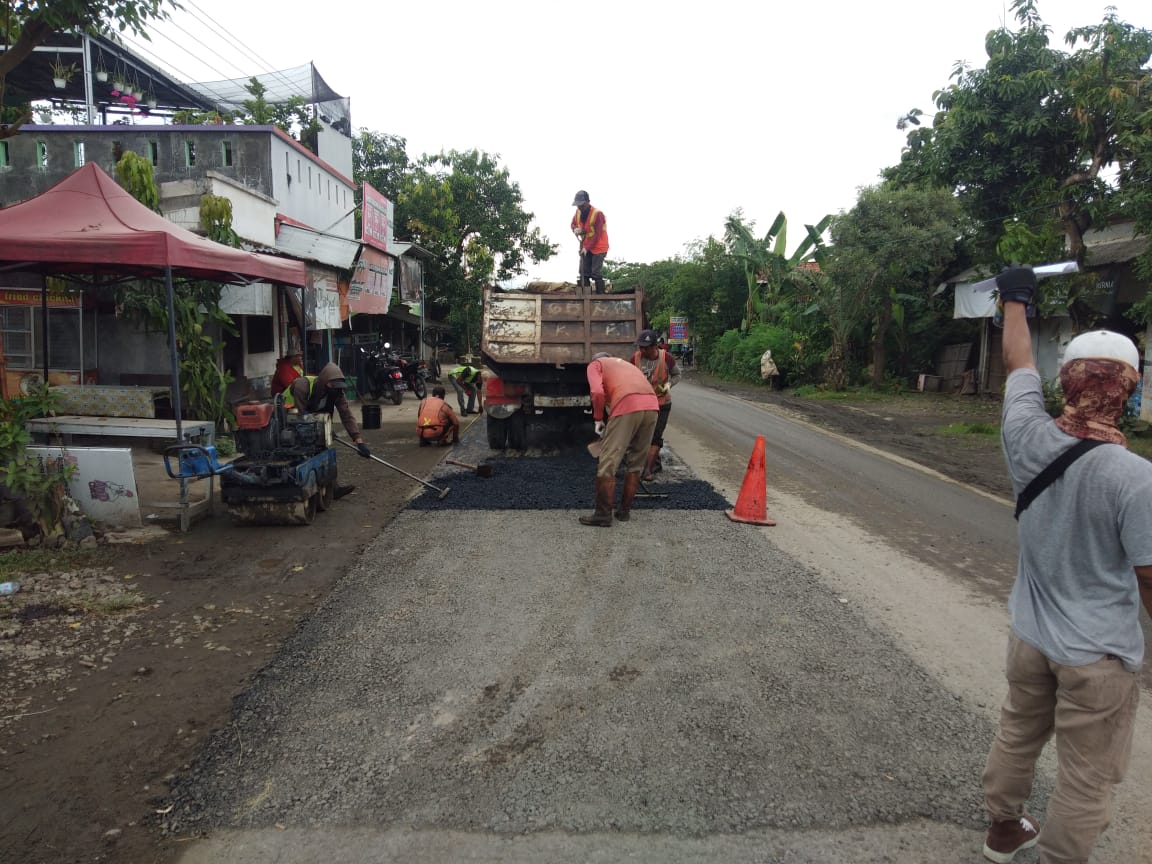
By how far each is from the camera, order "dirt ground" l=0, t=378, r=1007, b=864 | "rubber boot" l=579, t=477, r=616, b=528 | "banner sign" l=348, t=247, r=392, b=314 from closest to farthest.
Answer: "dirt ground" l=0, t=378, r=1007, b=864 < "rubber boot" l=579, t=477, r=616, b=528 < "banner sign" l=348, t=247, r=392, b=314

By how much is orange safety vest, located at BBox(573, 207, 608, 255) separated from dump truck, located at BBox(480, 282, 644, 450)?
980 mm

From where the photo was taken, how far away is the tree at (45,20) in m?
6.12

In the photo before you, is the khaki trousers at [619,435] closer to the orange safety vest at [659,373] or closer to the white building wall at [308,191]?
the orange safety vest at [659,373]

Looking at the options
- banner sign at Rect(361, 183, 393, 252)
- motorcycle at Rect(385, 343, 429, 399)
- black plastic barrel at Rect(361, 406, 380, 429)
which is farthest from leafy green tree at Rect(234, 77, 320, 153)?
black plastic barrel at Rect(361, 406, 380, 429)

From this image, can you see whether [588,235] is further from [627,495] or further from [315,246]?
[315,246]

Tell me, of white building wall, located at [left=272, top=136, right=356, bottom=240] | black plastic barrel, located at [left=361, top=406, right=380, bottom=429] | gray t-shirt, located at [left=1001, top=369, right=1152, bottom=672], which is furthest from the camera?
white building wall, located at [left=272, top=136, right=356, bottom=240]

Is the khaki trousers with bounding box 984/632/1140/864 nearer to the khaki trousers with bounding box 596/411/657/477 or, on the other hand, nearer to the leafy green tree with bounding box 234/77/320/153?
the khaki trousers with bounding box 596/411/657/477

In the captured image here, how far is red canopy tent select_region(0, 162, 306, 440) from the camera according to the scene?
658 cm

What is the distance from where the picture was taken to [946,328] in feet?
75.3

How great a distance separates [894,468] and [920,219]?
11030 mm

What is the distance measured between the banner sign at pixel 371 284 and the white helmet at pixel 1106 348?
51.1 ft

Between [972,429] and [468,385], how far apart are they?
971 cm

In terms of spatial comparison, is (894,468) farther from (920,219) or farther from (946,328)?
(946,328)

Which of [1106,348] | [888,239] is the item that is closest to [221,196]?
[1106,348]
